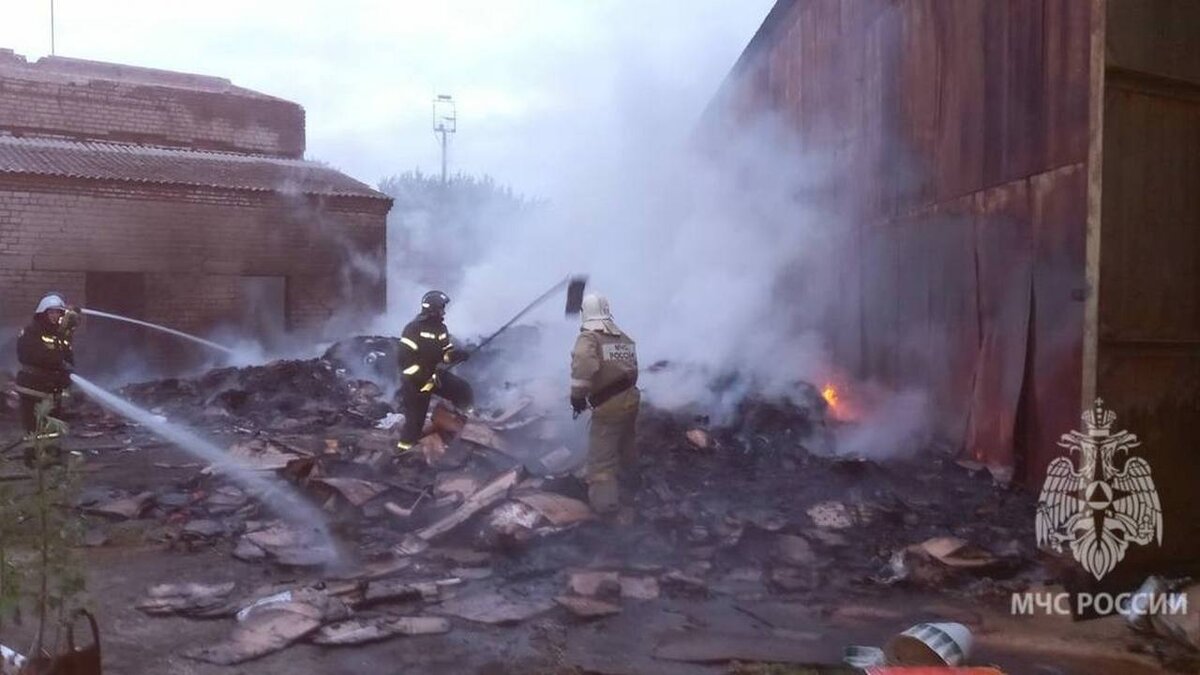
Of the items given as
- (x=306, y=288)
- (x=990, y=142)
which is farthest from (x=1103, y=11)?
(x=306, y=288)

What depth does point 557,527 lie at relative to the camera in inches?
246

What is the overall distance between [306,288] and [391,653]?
1569cm

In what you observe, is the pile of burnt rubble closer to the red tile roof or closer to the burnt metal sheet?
the burnt metal sheet

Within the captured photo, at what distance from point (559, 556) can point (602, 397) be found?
1267 mm

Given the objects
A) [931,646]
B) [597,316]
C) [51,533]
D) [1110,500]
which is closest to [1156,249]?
[1110,500]

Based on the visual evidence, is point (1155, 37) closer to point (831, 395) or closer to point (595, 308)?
point (595, 308)

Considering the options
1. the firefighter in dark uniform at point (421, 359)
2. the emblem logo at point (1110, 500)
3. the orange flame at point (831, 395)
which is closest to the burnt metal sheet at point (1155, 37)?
the emblem logo at point (1110, 500)

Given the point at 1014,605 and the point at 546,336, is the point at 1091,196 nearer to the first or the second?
the point at 1014,605

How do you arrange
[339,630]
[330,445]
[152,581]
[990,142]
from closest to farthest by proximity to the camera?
[339,630] → [152,581] → [990,142] → [330,445]

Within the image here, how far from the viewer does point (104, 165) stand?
17062 mm

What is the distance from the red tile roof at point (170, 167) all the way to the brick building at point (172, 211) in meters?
0.04

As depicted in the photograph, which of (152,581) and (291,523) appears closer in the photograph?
(152,581)

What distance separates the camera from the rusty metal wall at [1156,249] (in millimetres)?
4652

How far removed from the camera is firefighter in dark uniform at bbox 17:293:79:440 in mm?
8641
